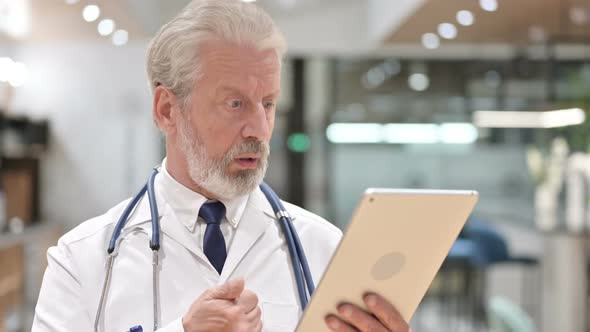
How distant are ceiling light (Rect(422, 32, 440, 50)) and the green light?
1405 millimetres

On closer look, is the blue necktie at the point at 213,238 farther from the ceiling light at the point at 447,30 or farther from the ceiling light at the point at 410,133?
the ceiling light at the point at 410,133

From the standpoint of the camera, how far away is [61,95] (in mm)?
7078

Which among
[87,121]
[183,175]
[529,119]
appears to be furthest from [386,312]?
[87,121]

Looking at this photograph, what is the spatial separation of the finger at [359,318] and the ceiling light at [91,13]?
10.4 ft

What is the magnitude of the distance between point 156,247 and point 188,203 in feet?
0.38

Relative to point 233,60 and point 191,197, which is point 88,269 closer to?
point 191,197

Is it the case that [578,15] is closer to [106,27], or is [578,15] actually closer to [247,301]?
[106,27]

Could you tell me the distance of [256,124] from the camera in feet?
4.30

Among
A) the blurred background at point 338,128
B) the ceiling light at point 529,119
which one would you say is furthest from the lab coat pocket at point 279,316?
the blurred background at point 338,128

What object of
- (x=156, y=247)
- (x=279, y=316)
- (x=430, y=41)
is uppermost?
(x=430, y=41)

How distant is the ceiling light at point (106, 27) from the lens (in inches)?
169

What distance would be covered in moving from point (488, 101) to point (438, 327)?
224 centimetres

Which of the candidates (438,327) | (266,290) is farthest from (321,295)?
(438,327)

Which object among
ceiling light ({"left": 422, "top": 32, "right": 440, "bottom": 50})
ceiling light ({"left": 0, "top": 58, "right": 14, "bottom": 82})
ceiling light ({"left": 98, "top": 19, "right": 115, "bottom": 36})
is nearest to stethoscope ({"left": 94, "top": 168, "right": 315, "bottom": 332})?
ceiling light ({"left": 98, "top": 19, "right": 115, "bottom": 36})
